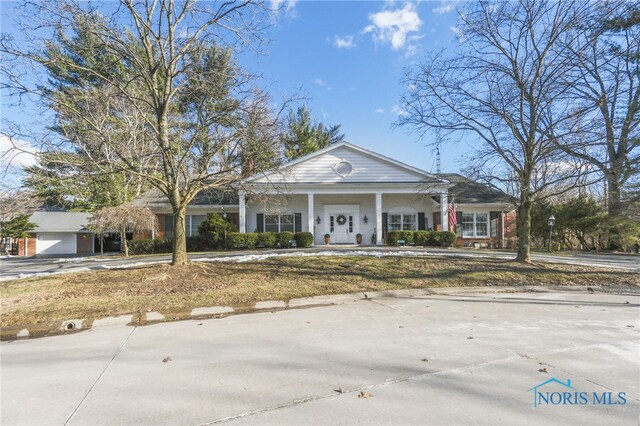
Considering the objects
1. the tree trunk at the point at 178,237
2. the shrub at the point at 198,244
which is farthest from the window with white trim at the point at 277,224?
the tree trunk at the point at 178,237

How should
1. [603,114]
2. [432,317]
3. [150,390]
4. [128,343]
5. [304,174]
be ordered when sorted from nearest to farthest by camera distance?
1. [150,390]
2. [128,343]
3. [432,317]
4. [603,114]
5. [304,174]

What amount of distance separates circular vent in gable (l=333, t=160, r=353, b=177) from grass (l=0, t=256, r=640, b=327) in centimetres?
975

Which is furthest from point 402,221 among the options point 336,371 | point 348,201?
point 336,371

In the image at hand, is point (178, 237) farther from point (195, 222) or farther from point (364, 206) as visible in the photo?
point (364, 206)

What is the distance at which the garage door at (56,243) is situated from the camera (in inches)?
1242

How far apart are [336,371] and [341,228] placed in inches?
734

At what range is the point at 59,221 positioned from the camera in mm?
32062

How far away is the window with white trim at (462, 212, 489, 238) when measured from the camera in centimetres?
2291

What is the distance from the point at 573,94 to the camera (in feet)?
40.8

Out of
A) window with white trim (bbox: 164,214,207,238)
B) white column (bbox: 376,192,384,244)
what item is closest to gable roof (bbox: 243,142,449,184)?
white column (bbox: 376,192,384,244)

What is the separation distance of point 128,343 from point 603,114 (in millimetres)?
15510

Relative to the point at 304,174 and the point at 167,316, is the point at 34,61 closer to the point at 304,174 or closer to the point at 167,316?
the point at 167,316

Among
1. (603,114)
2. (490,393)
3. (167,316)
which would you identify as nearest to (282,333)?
(167,316)

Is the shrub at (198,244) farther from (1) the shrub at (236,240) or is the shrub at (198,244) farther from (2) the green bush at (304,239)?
(2) the green bush at (304,239)
